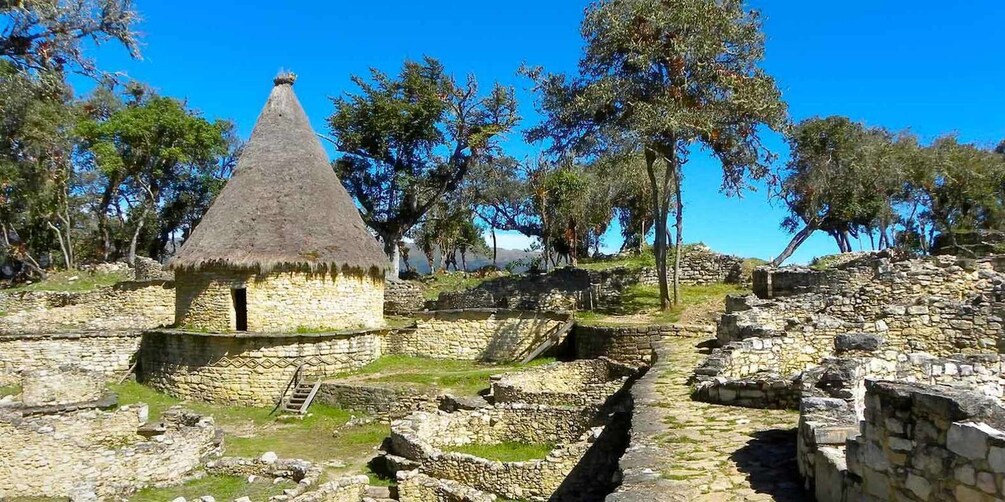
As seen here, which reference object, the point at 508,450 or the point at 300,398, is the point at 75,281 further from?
the point at 508,450

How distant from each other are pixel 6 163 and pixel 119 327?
12.6 meters

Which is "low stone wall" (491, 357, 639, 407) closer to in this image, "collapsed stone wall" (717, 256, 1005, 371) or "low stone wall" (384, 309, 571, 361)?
"collapsed stone wall" (717, 256, 1005, 371)

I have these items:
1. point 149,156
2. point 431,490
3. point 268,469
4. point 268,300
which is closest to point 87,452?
point 268,469

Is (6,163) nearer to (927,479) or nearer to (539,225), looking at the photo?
(539,225)

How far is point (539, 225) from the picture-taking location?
43.8 m

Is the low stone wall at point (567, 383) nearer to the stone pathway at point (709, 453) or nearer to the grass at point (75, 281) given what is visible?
the stone pathway at point (709, 453)

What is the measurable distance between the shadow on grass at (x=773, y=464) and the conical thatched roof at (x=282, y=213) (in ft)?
48.8

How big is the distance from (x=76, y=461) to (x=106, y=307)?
16.2m

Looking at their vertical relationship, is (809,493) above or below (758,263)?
below

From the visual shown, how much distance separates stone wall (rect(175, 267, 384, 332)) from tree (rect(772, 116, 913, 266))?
22.8m

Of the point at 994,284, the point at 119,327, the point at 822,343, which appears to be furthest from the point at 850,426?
the point at 119,327

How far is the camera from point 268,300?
60.7 feet

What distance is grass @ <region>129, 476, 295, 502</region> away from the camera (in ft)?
35.1

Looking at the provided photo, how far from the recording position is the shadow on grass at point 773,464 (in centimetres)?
466
